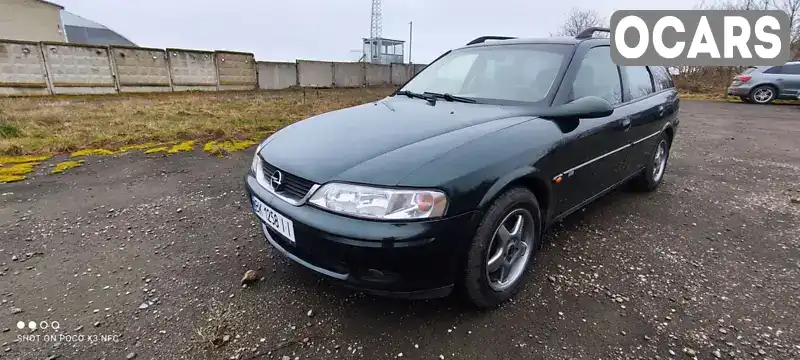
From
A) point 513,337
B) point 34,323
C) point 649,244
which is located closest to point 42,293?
point 34,323

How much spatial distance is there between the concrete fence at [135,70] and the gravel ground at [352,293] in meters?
13.5

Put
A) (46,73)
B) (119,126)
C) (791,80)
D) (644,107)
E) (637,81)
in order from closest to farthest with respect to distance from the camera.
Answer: (644,107) → (637,81) → (119,126) → (791,80) → (46,73)

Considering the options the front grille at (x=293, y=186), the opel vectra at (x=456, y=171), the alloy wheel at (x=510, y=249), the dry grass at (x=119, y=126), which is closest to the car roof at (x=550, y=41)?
the opel vectra at (x=456, y=171)

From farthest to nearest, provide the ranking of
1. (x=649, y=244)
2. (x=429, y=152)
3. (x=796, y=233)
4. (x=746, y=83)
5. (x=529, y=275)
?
(x=746, y=83) < (x=796, y=233) < (x=649, y=244) < (x=529, y=275) < (x=429, y=152)

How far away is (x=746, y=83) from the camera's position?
1300cm

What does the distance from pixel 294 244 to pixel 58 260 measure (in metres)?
1.87

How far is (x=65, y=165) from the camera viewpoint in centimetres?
453

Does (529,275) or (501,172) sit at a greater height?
(501,172)

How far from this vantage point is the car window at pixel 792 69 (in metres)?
12.1

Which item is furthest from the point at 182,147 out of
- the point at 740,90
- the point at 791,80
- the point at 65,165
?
the point at 791,80

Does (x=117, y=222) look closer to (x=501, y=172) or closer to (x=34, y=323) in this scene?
(x=34, y=323)

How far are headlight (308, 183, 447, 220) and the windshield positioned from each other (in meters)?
1.23

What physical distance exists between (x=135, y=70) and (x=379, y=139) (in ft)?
56.9

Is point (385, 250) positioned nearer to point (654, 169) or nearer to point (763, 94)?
point (654, 169)
